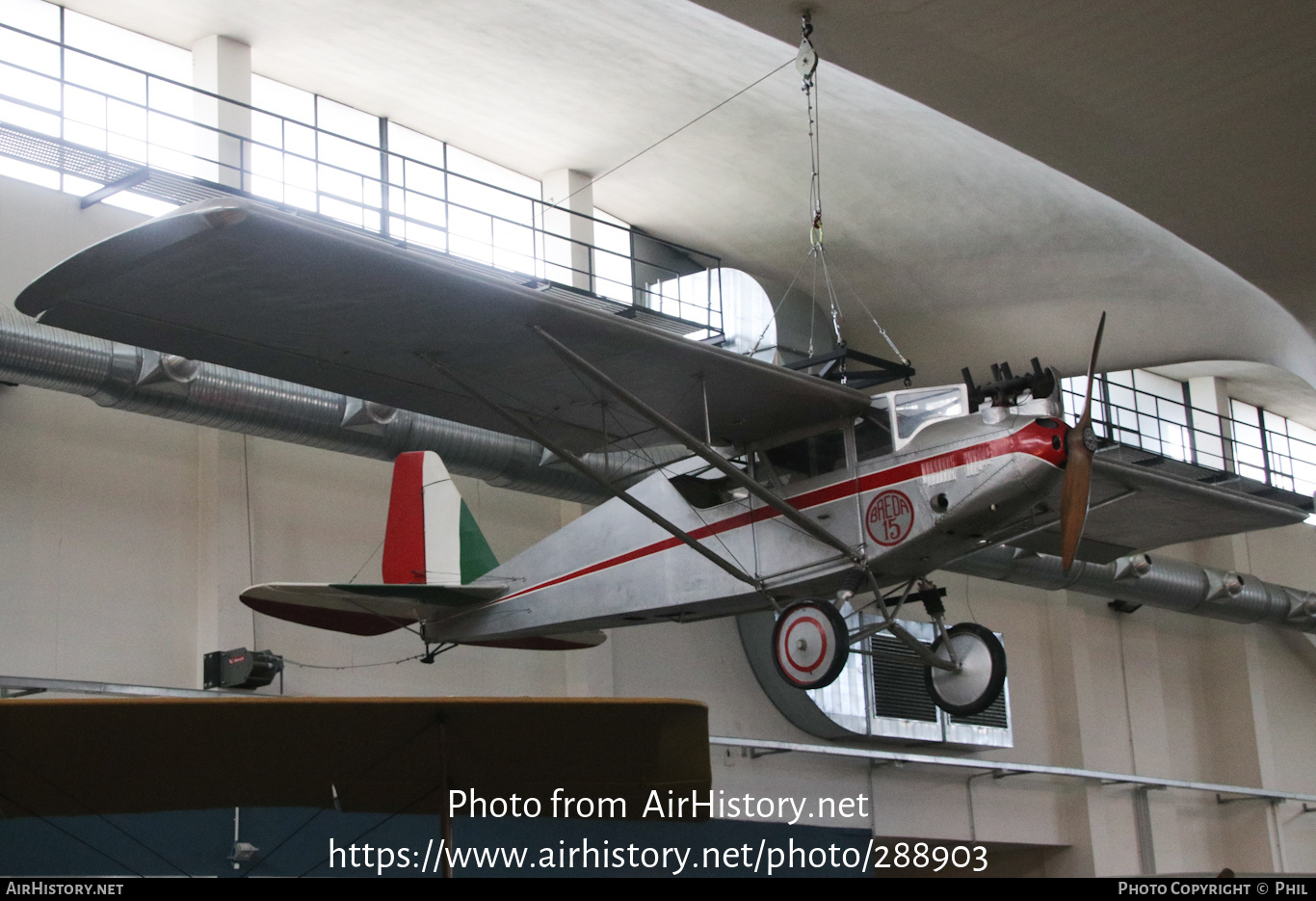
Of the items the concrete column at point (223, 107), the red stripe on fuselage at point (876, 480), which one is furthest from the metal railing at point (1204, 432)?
the concrete column at point (223, 107)

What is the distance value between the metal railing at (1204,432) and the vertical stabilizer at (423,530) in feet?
36.4

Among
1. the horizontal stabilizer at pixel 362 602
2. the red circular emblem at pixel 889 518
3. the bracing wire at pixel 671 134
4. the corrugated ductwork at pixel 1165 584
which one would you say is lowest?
the horizontal stabilizer at pixel 362 602

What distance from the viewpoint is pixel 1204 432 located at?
821 inches

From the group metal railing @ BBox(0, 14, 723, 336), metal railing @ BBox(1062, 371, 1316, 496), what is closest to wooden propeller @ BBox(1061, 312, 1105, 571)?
metal railing @ BBox(0, 14, 723, 336)

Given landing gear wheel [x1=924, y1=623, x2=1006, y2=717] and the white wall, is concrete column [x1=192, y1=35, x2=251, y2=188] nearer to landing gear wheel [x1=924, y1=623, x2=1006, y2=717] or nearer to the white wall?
the white wall

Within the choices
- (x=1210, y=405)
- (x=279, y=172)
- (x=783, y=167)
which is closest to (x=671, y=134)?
(x=783, y=167)

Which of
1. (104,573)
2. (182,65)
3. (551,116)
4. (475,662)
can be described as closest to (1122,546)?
(475,662)

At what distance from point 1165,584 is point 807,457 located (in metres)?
10.9

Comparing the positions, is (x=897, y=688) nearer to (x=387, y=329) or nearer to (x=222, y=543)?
(x=222, y=543)

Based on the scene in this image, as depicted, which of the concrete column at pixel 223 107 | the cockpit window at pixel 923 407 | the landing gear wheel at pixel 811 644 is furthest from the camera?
the concrete column at pixel 223 107

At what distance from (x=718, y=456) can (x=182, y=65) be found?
23.9 ft

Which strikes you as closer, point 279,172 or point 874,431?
point 874,431

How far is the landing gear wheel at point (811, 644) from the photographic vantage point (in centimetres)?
844

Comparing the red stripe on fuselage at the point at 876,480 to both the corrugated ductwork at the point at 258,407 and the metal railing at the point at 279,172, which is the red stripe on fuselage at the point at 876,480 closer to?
the corrugated ductwork at the point at 258,407
